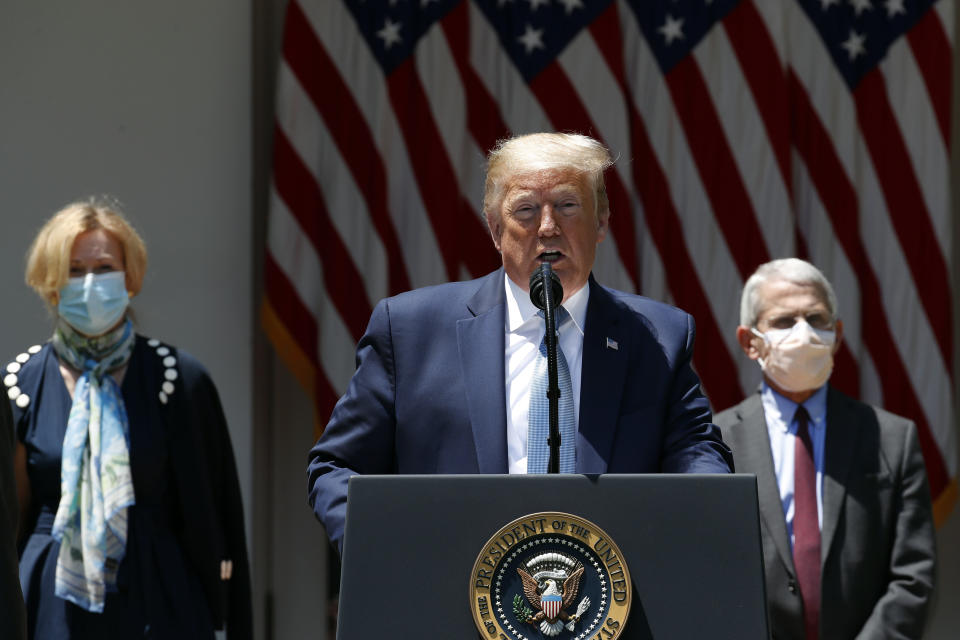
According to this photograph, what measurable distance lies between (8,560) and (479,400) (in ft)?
3.16

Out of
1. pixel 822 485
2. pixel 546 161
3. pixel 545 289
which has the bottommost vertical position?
pixel 822 485

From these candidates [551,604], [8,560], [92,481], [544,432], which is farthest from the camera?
[92,481]

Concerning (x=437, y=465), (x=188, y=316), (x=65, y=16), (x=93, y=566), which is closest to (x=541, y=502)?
(x=437, y=465)

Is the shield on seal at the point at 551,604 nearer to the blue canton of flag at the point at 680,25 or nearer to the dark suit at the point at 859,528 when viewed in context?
the dark suit at the point at 859,528

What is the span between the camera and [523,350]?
296cm

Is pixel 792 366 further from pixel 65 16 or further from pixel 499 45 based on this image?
pixel 65 16

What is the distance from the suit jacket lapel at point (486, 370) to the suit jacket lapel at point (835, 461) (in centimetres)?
170

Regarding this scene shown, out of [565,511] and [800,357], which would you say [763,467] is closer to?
[800,357]

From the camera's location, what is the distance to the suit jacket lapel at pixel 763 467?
4.19 metres

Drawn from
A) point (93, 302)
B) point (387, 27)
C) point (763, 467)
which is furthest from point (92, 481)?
point (387, 27)

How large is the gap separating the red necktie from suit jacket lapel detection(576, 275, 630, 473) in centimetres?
154

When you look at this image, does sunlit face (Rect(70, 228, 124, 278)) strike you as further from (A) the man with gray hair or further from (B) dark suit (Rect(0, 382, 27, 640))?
(A) the man with gray hair

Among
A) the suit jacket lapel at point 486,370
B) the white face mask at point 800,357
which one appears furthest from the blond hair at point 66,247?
the white face mask at point 800,357

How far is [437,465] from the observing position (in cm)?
284
